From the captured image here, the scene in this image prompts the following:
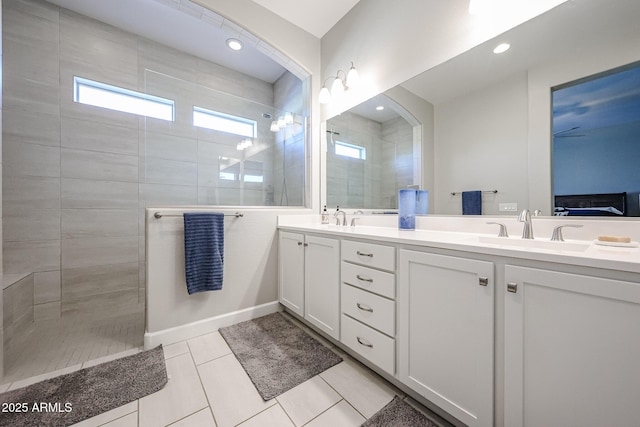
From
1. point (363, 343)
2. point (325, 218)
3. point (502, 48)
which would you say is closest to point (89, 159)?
point (325, 218)

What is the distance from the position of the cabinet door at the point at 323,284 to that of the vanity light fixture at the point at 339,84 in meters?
1.51

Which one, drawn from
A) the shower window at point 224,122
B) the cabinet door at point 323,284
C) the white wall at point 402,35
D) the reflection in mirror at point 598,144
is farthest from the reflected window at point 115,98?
the reflection in mirror at point 598,144

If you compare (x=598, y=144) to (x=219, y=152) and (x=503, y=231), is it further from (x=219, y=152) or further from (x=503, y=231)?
(x=219, y=152)

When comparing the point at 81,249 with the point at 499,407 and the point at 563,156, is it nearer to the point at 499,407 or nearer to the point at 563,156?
the point at 499,407

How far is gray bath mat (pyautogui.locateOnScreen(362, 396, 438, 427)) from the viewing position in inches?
40.7

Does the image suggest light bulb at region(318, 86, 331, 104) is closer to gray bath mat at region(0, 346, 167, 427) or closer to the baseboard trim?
the baseboard trim

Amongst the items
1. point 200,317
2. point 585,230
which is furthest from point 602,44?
point 200,317

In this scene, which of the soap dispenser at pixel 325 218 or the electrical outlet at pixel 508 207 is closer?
the electrical outlet at pixel 508 207

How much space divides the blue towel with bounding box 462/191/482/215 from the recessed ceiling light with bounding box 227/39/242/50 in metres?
2.72

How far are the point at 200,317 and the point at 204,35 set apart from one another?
283 cm

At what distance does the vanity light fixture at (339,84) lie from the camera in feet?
7.18

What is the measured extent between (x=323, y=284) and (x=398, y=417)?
0.79 meters

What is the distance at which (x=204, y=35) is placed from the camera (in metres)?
2.52

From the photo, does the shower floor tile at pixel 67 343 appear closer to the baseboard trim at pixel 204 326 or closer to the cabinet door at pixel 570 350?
the baseboard trim at pixel 204 326
